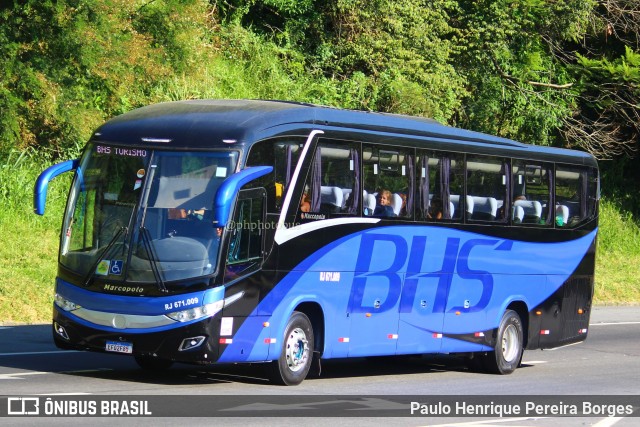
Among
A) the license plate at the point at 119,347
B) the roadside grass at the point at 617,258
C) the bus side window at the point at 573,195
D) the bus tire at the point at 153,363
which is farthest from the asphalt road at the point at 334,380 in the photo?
the roadside grass at the point at 617,258

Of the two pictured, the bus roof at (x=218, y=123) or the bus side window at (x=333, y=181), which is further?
the bus side window at (x=333, y=181)

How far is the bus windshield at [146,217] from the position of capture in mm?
12812

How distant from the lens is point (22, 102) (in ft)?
74.9

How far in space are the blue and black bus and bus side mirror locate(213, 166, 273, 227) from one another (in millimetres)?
22

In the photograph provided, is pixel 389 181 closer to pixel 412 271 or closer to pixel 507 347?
pixel 412 271

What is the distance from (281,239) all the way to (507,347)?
19.9 feet

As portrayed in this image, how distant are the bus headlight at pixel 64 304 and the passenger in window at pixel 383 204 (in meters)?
4.24

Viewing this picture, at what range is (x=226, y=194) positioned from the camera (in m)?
12.2

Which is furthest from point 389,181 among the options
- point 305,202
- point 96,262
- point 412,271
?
point 96,262

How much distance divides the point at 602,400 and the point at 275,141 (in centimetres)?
510

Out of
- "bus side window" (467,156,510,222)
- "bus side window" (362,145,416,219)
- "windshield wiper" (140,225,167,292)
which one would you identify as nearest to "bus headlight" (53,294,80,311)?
"windshield wiper" (140,225,167,292)

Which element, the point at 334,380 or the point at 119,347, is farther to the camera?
the point at 334,380

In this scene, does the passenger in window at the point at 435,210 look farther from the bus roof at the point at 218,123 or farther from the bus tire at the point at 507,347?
the bus tire at the point at 507,347

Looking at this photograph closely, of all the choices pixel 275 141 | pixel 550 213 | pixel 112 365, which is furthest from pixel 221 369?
pixel 550 213
